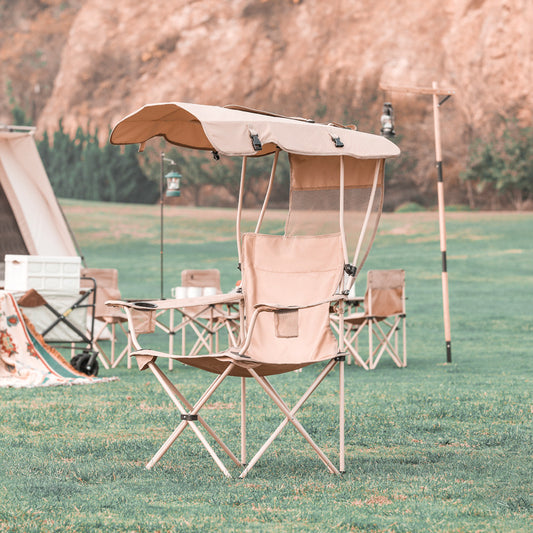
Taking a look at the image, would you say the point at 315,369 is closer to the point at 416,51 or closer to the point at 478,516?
the point at 478,516

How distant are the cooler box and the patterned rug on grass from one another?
0.62 feet

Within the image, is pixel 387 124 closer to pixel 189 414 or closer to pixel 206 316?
pixel 206 316

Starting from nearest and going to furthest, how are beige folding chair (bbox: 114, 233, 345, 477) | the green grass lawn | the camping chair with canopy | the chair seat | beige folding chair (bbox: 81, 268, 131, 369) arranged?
1. the green grass lawn
2. the chair seat
3. the camping chair with canopy
4. beige folding chair (bbox: 114, 233, 345, 477)
5. beige folding chair (bbox: 81, 268, 131, 369)

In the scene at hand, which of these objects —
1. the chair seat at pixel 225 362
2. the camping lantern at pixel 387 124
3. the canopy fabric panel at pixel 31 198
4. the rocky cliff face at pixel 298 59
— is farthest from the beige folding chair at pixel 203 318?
the rocky cliff face at pixel 298 59

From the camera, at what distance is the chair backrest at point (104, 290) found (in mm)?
6652

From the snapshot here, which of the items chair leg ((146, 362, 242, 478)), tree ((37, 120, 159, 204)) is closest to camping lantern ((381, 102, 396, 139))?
chair leg ((146, 362, 242, 478))

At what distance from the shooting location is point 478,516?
2.45m

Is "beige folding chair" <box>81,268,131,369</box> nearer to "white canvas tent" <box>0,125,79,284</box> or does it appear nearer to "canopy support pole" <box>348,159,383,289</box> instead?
"white canvas tent" <box>0,125,79,284</box>

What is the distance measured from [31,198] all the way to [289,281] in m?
4.87

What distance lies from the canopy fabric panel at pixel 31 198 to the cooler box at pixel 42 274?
6.84 ft

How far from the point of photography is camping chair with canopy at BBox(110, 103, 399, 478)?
296 centimetres

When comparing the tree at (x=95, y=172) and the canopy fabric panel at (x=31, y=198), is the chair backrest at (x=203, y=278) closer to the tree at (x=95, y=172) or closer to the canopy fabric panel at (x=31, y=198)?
the canopy fabric panel at (x=31, y=198)

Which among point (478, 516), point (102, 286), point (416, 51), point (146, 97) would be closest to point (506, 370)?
point (102, 286)

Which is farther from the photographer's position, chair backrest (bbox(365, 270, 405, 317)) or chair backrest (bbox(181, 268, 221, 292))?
chair backrest (bbox(181, 268, 221, 292))
